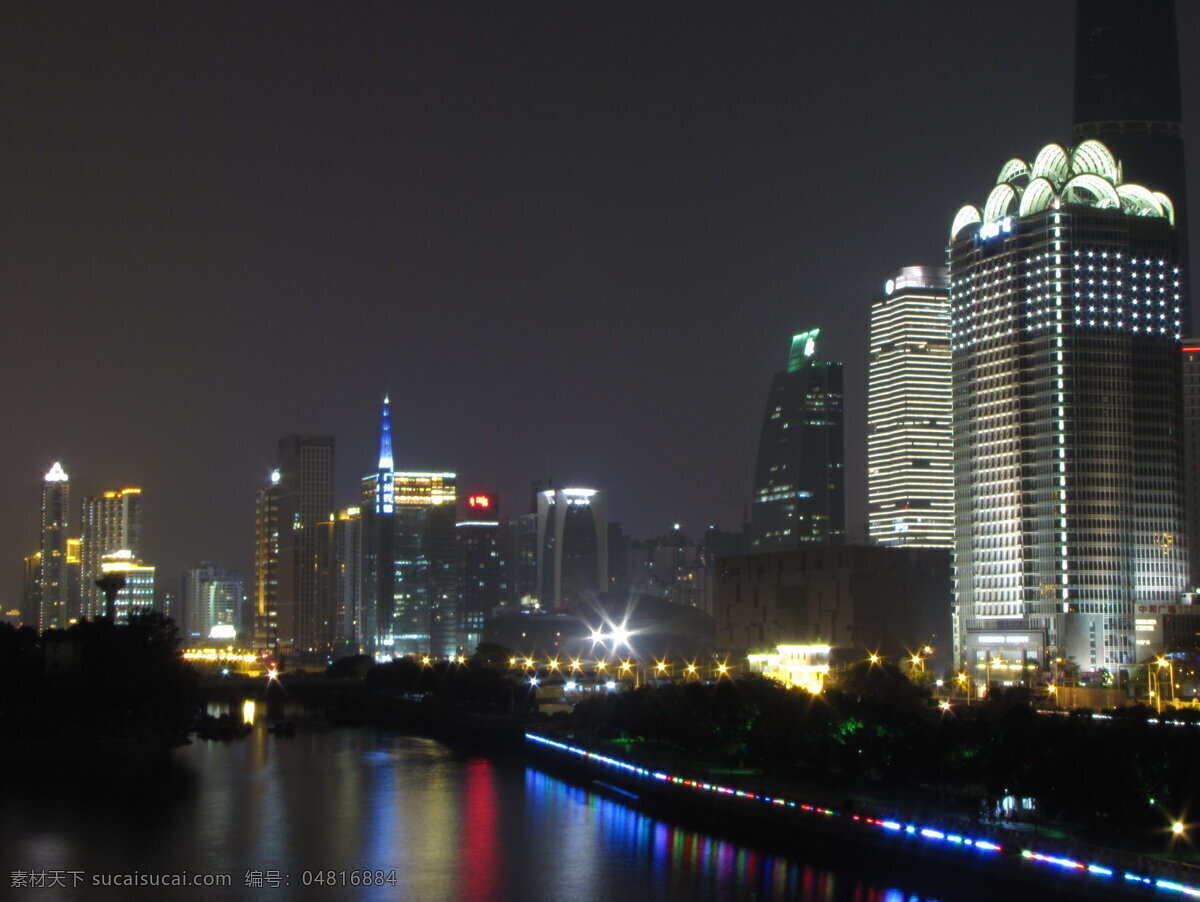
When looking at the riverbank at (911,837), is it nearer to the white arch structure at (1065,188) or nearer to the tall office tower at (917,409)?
the white arch structure at (1065,188)

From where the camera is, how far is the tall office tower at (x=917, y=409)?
196 meters

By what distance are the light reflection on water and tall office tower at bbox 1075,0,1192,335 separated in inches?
4853

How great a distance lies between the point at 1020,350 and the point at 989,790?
88.4 metres

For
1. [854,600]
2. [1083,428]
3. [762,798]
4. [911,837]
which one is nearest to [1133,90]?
[1083,428]

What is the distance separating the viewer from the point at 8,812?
208ft

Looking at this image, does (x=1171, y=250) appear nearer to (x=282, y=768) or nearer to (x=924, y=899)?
(x=282, y=768)

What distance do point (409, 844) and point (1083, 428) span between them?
91802 millimetres

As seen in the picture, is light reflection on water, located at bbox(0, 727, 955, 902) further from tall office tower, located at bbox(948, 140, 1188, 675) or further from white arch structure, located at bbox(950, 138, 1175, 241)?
white arch structure, located at bbox(950, 138, 1175, 241)

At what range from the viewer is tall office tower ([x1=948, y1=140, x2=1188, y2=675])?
440 feet

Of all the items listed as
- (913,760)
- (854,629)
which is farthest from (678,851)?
(854,629)

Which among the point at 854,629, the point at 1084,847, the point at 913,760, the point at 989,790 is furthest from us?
the point at 854,629

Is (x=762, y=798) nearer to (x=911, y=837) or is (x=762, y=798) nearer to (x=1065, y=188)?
(x=911, y=837)

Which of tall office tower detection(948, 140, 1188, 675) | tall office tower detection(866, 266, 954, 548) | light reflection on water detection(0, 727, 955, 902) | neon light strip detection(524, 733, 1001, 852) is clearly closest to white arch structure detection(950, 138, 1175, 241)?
tall office tower detection(948, 140, 1188, 675)

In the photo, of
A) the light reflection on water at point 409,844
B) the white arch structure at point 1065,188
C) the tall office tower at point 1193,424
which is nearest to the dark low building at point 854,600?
the white arch structure at point 1065,188
